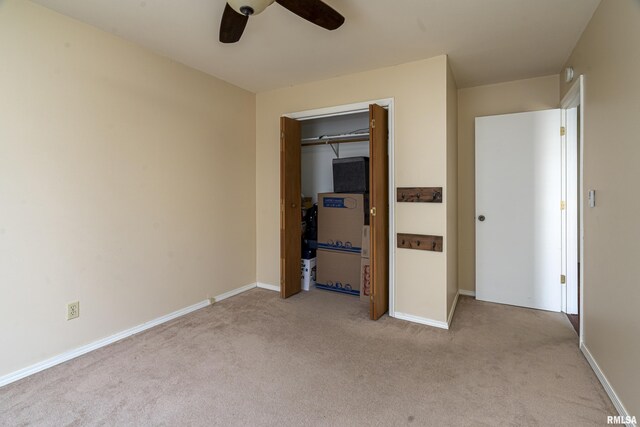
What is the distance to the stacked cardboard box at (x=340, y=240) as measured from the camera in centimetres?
378

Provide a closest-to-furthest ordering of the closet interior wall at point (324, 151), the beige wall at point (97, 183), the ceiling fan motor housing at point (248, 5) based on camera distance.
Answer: the ceiling fan motor housing at point (248, 5) < the beige wall at point (97, 183) < the closet interior wall at point (324, 151)

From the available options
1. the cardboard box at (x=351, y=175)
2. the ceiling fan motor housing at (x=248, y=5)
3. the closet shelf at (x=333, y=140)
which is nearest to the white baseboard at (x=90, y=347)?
the cardboard box at (x=351, y=175)

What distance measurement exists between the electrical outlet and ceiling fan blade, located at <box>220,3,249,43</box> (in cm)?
215

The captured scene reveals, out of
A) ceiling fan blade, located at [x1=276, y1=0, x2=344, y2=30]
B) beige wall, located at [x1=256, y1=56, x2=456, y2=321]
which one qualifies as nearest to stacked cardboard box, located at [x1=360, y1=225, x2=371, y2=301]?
beige wall, located at [x1=256, y1=56, x2=456, y2=321]

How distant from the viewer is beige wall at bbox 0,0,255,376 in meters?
2.07

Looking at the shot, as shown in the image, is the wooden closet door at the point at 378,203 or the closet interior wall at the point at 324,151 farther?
the closet interior wall at the point at 324,151

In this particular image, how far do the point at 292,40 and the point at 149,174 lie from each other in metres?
1.67

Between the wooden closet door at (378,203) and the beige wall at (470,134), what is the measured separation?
1.17 meters

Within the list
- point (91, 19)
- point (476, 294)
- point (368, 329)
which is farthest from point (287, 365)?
point (91, 19)

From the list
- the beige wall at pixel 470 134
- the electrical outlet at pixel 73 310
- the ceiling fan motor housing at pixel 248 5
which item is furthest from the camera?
the beige wall at pixel 470 134

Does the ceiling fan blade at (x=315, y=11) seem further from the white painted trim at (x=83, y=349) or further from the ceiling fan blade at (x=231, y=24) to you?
the white painted trim at (x=83, y=349)

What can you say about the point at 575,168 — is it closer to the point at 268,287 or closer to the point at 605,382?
the point at 605,382

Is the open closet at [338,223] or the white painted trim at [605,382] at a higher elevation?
the open closet at [338,223]

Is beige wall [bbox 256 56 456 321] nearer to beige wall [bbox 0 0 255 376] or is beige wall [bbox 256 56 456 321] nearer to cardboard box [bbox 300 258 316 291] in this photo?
cardboard box [bbox 300 258 316 291]
